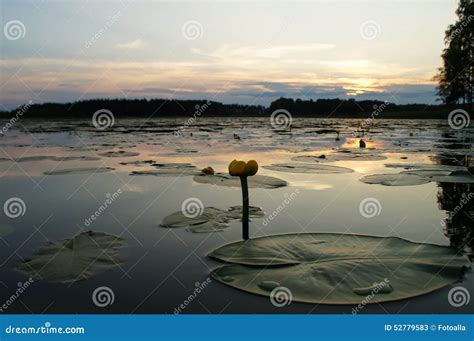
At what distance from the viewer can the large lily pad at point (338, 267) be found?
271 cm

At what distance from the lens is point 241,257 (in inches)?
129

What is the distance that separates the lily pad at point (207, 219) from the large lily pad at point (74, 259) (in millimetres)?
744

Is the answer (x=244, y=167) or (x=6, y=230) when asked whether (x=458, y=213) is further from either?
(x=6, y=230)

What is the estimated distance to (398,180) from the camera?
681cm

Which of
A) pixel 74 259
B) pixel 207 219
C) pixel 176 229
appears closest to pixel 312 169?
pixel 207 219

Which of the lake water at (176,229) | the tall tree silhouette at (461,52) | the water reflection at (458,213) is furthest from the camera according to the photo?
the tall tree silhouette at (461,52)

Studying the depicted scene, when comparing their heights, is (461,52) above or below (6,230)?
above

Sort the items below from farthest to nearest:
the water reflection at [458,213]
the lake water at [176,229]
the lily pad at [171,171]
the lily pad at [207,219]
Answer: the lily pad at [171,171]
the lily pad at [207,219]
the water reflection at [458,213]
the lake water at [176,229]

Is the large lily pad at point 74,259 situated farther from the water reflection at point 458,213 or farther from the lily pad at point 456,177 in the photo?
the lily pad at point 456,177

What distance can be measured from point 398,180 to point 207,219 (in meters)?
3.75

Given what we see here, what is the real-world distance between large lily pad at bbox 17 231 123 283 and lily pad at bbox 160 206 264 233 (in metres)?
0.74

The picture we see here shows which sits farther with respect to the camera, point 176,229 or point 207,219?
point 207,219

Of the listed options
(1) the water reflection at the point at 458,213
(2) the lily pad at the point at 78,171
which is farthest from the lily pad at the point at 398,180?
(2) the lily pad at the point at 78,171

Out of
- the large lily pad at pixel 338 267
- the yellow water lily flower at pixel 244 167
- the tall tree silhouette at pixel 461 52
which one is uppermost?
the tall tree silhouette at pixel 461 52
